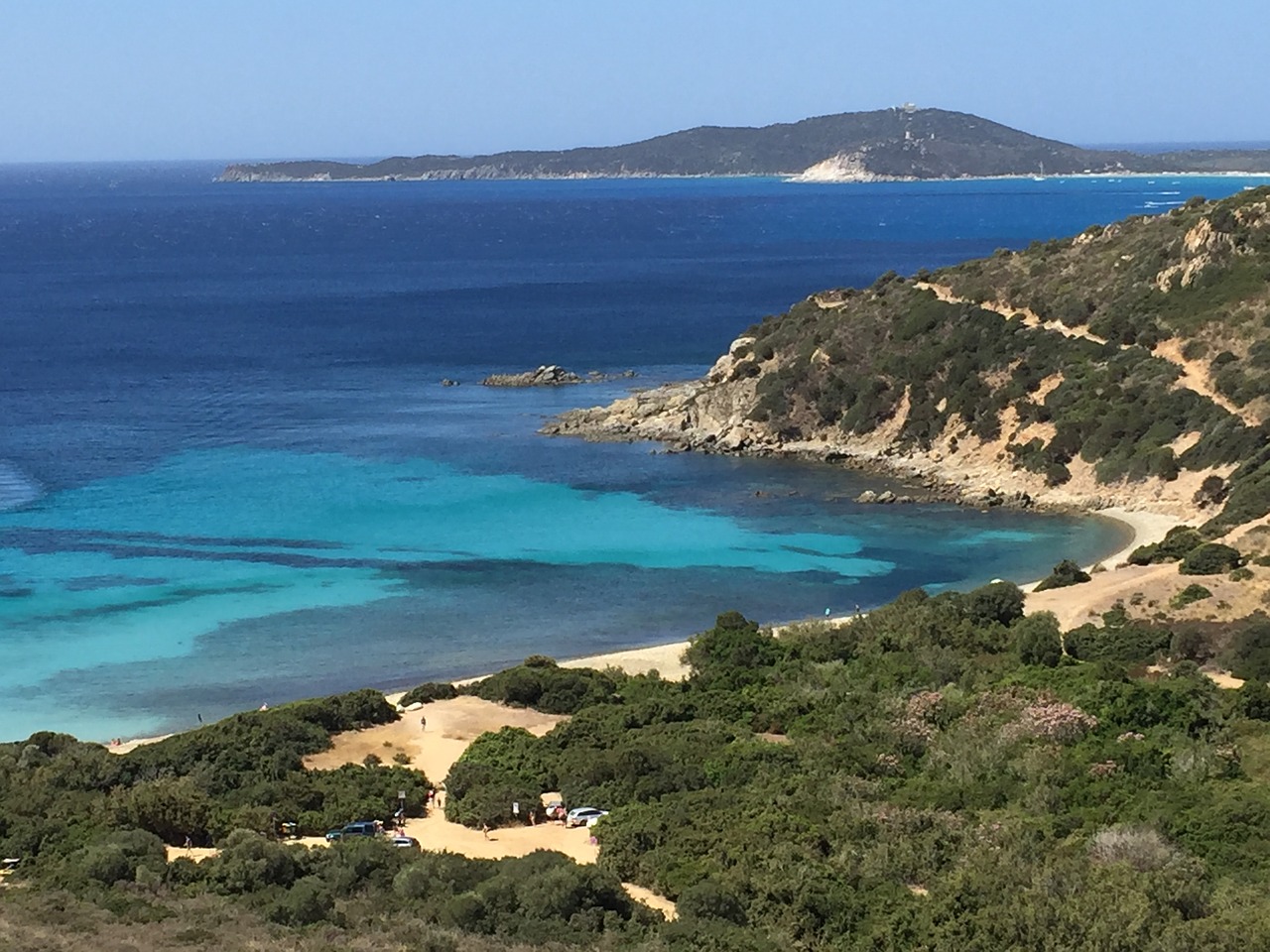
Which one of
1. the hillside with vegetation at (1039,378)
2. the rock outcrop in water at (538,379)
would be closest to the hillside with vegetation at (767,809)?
the hillside with vegetation at (1039,378)

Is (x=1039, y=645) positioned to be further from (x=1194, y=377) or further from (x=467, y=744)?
(x=1194, y=377)

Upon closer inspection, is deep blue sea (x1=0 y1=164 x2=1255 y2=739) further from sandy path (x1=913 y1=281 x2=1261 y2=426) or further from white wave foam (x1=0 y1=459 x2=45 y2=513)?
sandy path (x1=913 y1=281 x2=1261 y2=426)

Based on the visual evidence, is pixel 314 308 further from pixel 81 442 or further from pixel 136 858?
pixel 136 858

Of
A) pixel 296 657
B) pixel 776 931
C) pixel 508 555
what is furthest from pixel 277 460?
pixel 776 931

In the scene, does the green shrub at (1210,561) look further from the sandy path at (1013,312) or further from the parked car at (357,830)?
the sandy path at (1013,312)

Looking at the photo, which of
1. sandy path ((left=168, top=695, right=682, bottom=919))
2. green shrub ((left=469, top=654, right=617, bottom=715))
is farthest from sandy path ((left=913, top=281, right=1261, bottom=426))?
green shrub ((left=469, top=654, right=617, bottom=715))

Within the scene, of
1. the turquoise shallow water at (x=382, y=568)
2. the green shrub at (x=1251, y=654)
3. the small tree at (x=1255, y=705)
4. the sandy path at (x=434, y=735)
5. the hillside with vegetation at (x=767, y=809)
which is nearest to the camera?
the hillside with vegetation at (x=767, y=809)
